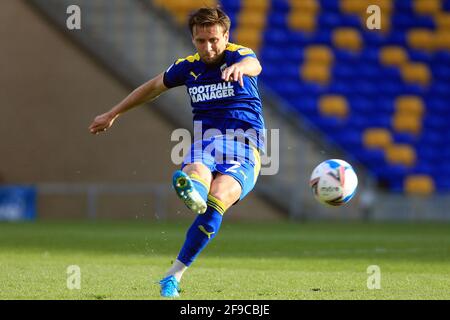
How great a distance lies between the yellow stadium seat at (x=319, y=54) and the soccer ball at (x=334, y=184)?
438 inches

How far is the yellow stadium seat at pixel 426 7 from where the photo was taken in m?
18.7

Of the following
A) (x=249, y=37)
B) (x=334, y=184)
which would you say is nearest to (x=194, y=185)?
(x=334, y=184)

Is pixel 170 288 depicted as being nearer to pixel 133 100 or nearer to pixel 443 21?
pixel 133 100

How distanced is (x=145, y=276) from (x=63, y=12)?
9428 mm

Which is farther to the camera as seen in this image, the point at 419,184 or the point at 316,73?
the point at 316,73

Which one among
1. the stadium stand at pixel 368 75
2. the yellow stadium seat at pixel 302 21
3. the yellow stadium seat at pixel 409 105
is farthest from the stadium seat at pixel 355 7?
the yellow stadium seat at pixel 409 105

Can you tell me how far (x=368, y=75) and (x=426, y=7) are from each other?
230 centimetres

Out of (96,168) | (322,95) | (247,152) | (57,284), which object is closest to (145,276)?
(57,284)

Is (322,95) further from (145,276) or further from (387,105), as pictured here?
(145,276)

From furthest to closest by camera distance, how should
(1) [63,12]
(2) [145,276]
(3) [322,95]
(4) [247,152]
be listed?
(3) [322,95]
(1) [63,12]
(2) [145,276]
(4) [247,152]

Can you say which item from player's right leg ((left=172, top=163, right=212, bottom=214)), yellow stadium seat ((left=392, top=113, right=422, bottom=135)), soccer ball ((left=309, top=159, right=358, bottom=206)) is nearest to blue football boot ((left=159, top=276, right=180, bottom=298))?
player's right leg ((left=172, top=163, right=212, bottom=214))

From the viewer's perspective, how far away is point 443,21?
61.1 feet

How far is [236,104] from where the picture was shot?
609 cm

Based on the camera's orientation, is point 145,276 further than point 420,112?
No
